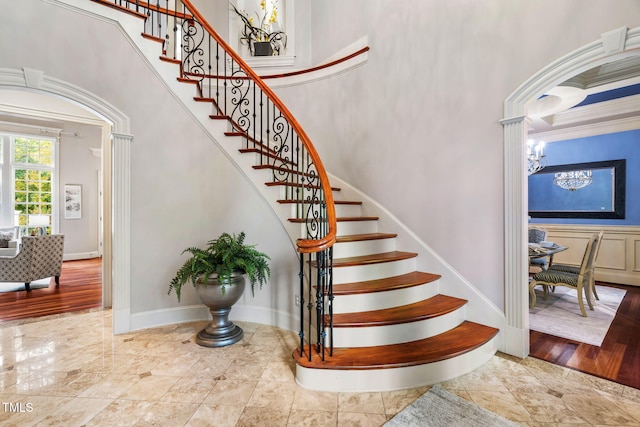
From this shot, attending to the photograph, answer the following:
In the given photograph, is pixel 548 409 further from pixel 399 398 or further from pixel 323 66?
pixel 323 66

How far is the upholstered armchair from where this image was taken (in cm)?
446

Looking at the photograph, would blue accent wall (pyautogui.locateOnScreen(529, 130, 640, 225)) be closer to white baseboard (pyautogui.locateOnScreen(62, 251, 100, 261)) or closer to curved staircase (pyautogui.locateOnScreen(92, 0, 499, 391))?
curved staircase (pyautogui.locateOnScreen(92, 0, 499, 391))

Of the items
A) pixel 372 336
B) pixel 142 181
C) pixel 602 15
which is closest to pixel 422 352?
pixel 372 336

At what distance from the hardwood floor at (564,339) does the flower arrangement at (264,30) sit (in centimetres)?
488

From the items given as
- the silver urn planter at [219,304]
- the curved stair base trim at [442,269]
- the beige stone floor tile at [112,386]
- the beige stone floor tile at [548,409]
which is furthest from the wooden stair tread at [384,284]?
the beige stone floor tile at [112,386]

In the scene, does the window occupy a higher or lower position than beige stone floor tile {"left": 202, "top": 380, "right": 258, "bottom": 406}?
higher

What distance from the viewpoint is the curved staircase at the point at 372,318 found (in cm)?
199

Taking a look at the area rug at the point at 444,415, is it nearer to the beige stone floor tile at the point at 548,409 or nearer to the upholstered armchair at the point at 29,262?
the beige stone floor tile at the point at 548,409

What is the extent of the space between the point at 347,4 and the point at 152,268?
4.49m

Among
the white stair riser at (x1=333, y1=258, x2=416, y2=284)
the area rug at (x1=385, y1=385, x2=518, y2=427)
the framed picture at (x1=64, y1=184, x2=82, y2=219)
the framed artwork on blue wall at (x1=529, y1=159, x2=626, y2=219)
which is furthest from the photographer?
the framed picture at (x1=64, y1=184, x2=82, y2=219)

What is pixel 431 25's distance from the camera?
310 centimetres

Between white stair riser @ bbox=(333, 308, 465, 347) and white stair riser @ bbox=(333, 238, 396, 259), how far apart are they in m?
0.87

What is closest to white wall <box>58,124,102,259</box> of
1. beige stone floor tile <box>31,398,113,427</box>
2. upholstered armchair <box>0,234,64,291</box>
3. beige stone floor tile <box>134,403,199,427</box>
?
upholstered armchair <box>0,234,64,291</box>

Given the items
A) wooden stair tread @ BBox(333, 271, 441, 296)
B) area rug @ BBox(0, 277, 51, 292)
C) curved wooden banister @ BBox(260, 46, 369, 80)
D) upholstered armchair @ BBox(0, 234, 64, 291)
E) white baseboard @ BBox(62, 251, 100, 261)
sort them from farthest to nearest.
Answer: white baseboard @ BBox(62, 251, 100, 261) → area rug @ BBox(0, 277, 51, 292) → upholstered armchair @ BBox(0, 234, 64, 291) → curved wooden banister @ BBox(260, 46, 369, 80) → wooden stair tread @ BBox(333, 271, 441, 296)
